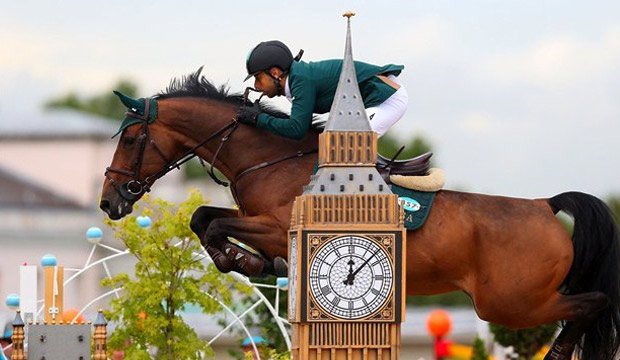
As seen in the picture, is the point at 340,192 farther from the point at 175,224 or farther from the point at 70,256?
the point at 70,256

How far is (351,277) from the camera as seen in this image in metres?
8.73

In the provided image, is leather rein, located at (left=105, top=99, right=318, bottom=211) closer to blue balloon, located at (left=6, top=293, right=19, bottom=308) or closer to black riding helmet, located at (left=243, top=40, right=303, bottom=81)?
black riding helmet, located at (left=243, top=40, right=303, bottom=81)

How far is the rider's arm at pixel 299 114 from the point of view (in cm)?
967

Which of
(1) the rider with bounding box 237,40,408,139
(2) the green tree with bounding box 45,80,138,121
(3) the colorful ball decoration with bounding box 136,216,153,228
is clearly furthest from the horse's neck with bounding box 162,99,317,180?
(2) the green tree with bounding box 45,80,138,121

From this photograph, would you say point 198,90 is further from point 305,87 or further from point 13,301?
point 13,301

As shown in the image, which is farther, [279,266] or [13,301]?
[13,301]

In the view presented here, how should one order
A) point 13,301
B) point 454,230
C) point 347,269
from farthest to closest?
point 13,301
point 454,230
point 347,269

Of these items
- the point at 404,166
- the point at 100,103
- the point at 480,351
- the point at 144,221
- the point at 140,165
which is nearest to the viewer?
the point at 404,166

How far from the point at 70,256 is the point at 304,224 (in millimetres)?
36102

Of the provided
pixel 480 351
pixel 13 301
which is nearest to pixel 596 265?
pixel 480 351

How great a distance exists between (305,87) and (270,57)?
369 millimetres

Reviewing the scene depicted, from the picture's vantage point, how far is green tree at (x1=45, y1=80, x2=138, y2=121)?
5808 centimetres

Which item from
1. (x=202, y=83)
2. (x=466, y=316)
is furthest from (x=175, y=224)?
(x=466, y=316)

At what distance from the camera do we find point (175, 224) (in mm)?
12594
